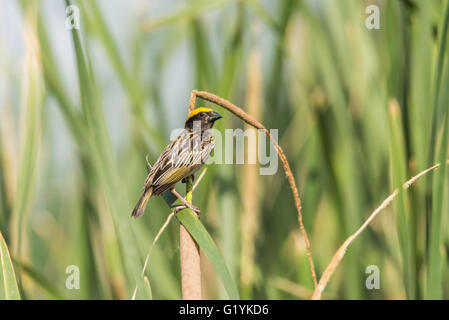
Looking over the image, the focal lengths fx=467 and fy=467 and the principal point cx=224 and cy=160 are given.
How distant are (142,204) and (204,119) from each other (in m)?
0.30

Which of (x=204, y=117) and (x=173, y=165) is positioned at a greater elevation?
(x=204, y=117)

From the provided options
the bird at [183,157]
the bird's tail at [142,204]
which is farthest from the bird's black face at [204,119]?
the bird's tail at [142,204]

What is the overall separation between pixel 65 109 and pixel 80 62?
0.48 meters

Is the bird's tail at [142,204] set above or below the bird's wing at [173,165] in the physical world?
below

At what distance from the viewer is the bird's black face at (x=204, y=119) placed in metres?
1.24

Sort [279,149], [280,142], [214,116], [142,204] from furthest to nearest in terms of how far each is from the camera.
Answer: [280,142], [214,116], [142,204], [279,149]

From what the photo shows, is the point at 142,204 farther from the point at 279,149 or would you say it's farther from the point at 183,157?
the point at 279,149

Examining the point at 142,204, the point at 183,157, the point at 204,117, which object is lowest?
the point at 142,204

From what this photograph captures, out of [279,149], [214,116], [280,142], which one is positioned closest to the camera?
[279,149]

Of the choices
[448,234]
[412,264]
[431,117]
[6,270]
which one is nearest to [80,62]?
[6,270]

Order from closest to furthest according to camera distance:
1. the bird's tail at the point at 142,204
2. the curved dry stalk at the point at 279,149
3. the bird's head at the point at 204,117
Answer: the curved dry stalk at the point at 279,149 < the bird's tail at the point at 142,204 < the bird's head at the point at 204,117

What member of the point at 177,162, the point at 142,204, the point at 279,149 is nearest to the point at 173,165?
the point at 177,162

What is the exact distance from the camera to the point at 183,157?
121 centimetres

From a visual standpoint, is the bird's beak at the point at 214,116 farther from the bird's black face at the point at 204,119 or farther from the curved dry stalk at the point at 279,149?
the curved dry stalk at the point at 279,149
